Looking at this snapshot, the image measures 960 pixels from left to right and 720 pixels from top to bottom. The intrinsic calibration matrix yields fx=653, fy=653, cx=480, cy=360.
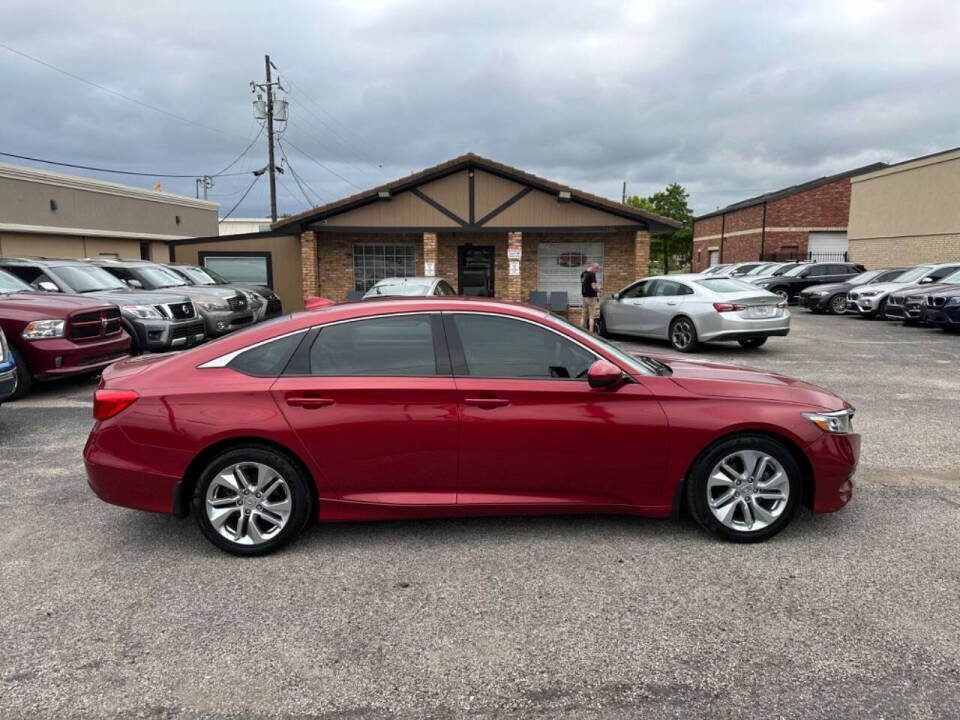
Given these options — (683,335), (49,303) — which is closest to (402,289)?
(683,335)

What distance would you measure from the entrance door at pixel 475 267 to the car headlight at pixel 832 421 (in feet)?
52.5

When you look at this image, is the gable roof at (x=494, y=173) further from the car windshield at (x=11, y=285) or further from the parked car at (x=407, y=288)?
the car windshield at (x=11, y=285)

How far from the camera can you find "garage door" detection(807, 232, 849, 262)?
40406mm

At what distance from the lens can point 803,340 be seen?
13.9 metres

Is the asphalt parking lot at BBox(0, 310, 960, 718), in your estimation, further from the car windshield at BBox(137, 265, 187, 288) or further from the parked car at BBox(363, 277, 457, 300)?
the car windshield at BBox(137, 265, 187, 288)

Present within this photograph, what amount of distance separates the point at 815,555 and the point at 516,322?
2.15 meters

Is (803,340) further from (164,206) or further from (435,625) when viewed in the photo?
(164,206)

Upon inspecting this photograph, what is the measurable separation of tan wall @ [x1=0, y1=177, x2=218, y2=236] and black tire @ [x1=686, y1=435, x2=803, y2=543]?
2621 cm

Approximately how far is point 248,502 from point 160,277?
446 inches

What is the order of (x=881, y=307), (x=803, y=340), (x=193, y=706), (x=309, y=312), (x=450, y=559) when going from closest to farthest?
1. (x=193, y=706)
2. (x=450, y=559)
3. (x=309, y=312)
4. (x=803, y=340)
5. (x=881, y=307)

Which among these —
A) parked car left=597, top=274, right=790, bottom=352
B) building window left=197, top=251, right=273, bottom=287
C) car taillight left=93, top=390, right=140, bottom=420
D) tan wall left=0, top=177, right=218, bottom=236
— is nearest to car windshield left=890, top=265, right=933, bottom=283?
parked car left=597, top=274, right=790, bottom=352

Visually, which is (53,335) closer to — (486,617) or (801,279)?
(486,617)

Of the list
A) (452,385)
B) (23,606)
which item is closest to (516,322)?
(452,385)

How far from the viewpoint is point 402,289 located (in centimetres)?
1153
